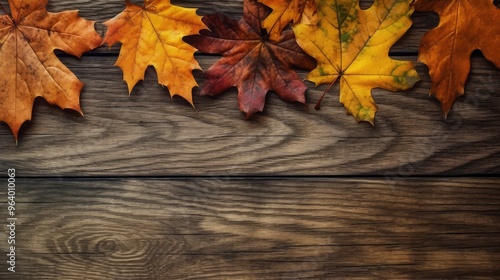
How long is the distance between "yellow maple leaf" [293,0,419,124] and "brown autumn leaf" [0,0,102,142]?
44 cm

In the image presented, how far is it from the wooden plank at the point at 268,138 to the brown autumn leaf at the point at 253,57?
31mm

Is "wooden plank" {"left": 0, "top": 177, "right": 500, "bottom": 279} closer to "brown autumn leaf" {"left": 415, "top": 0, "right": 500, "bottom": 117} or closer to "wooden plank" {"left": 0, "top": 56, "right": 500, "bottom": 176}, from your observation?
"wooden plank" {"left": 0, "top": 56, "right": 500, "bottom": 176}

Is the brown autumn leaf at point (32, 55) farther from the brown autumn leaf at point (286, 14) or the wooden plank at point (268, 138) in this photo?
the brown autumn leaf at point (286, 14)

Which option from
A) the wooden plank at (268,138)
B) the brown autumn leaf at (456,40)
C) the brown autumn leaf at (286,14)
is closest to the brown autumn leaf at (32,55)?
the wooden plank at (268,138)

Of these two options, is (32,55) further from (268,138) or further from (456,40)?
(456,40)

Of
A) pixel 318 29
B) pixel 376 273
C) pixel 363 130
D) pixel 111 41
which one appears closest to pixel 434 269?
pixel 376 273

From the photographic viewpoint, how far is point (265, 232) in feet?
3.47

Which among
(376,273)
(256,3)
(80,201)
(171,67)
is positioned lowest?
(376,273)

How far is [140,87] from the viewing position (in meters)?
1.07

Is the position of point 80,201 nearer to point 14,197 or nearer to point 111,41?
point 14,197

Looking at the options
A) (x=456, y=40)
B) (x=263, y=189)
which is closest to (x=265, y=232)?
(x=263, y=189)

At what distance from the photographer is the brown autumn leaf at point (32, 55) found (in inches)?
40.6

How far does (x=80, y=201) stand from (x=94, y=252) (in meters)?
0.10

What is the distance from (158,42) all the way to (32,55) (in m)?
0.24
